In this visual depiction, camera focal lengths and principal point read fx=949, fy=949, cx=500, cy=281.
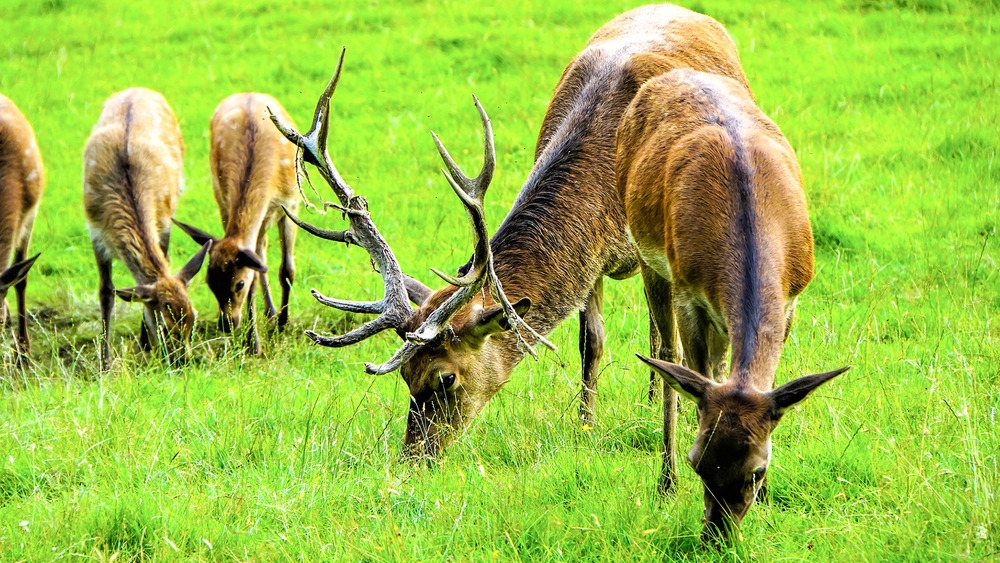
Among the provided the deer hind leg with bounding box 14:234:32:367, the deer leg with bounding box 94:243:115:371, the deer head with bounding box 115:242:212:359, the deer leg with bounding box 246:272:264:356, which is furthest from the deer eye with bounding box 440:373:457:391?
the deer hind leg with bounding box 14:234:32:367

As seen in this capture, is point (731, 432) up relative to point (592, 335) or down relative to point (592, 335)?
up

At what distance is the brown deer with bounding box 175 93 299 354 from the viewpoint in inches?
295

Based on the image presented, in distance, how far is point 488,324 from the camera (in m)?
4.70

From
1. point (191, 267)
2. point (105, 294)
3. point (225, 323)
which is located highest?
point (191, 267)

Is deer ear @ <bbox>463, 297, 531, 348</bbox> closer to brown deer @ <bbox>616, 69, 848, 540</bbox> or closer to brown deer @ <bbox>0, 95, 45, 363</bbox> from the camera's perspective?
brown deer @ <bbox>616, 69, 848, 540</bbox>

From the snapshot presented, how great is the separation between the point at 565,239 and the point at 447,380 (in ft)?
3.48

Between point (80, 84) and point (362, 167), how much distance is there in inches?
181

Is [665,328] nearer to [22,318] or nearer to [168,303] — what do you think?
[168,303]

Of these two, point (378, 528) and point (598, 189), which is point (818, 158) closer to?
point (598, 189)

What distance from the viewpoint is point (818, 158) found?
27.0ft

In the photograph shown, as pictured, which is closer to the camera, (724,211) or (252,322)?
(724,211)

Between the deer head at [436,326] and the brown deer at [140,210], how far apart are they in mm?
2391

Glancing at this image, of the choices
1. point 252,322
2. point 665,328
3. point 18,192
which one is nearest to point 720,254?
point 665,328

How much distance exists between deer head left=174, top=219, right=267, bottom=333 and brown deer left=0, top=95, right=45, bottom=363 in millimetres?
1503
